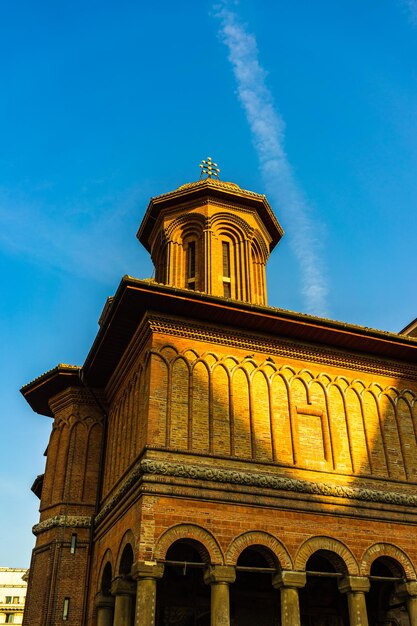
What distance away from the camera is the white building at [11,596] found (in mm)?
56094

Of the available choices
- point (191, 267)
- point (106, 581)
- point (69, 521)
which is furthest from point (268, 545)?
point (191, 267)

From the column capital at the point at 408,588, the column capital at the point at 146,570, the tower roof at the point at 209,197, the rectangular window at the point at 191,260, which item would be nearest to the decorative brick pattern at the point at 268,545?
the column capital at the point at 146,570

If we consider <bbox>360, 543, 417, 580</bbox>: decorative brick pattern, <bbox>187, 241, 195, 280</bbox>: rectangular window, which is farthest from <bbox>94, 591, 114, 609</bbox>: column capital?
<bbox>187, 241, 195, 280</bbox>: rectangular window

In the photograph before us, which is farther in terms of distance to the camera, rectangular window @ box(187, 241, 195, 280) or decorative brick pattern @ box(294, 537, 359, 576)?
rectangular window @ box(187, 241, 195, 280)

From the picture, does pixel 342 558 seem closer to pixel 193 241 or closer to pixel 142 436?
pixel 142 436

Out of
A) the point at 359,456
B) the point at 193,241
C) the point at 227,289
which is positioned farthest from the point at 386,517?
the point at 193,241

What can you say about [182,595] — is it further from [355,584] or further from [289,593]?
[355,584]

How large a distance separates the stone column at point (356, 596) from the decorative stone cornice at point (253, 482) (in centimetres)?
169

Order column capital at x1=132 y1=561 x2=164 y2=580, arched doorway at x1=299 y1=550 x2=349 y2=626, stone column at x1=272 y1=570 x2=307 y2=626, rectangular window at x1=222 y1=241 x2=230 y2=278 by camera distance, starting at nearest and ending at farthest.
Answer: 1. column capital at x1=132 y1=561 x2=164 y2=580
2. stone column at x1=272 y1=570 x2=307 y2=626
3. arched doorway at x1=299 y1=550 x2=349 y2=626
4. rectangular window at x1=222 y1=241 x2=230 y2=278

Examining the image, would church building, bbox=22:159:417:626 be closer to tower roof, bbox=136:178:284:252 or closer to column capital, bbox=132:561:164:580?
column capital, bbox=132:561:164:580

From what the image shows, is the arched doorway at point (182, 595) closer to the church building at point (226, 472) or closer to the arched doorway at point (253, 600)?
the church building at point (226, 472)

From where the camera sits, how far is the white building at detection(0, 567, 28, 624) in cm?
5609

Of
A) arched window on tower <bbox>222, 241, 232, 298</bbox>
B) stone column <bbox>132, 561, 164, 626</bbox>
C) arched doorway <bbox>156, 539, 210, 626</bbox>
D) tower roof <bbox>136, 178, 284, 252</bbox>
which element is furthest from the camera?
tower roof <bbox>136, 178, 284, 252</bbox>

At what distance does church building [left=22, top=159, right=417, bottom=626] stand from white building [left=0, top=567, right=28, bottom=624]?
1747 inches
